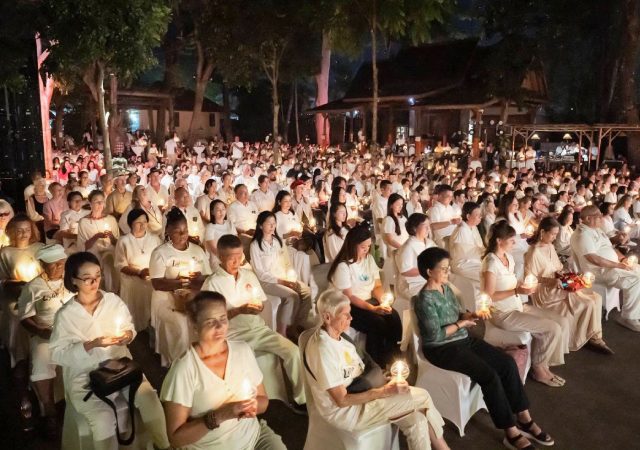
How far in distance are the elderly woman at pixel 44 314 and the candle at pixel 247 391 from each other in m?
1.90

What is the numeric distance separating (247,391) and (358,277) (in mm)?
2365

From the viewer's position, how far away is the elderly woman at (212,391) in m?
2.90

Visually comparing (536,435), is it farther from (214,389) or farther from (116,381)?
(116,381)

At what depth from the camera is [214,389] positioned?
298cm

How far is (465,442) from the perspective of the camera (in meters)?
4.23

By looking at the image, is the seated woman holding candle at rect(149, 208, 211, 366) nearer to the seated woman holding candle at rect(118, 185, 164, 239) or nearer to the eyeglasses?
the eyeglasses

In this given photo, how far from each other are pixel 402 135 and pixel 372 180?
1737 cm

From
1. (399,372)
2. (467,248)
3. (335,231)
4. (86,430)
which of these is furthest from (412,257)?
(86,430)

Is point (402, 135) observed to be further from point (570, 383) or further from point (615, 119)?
point (570, 383)

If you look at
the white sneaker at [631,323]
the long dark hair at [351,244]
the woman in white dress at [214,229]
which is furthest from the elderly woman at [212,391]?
the white sneaker at [631,323]

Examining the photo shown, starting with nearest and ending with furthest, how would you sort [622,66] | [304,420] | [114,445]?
[114,445]
[304,420]
[622,66]

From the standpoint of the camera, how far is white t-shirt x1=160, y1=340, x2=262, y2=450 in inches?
115

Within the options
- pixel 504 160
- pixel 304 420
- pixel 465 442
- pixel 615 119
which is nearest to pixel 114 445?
pixel 304 420

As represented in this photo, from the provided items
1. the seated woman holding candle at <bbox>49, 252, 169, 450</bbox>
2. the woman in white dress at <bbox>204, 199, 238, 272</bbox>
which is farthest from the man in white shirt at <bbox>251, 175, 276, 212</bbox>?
the seated woman holding candle at <bbox>49, 252, 169, 450</bbox>
